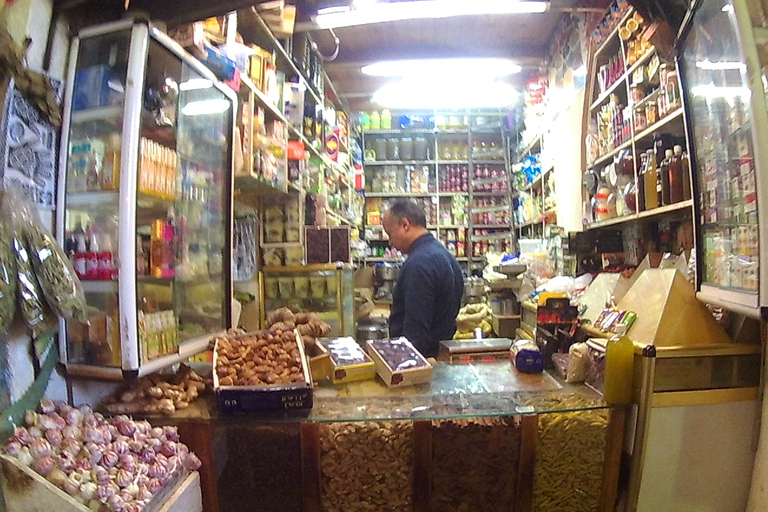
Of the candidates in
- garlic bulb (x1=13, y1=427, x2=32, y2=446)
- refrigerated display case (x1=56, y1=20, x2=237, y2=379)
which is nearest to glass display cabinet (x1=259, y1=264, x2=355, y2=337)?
refrigerated display case (x1=56, y1=20, x2=237, y2=379)

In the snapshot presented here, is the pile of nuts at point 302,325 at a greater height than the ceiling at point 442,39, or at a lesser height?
lesser

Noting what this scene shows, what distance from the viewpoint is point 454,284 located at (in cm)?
303

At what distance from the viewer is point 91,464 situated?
1355mm

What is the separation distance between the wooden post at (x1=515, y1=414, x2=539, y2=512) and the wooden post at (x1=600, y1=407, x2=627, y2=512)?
250mm

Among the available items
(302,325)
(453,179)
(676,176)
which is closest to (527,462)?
(302,325)

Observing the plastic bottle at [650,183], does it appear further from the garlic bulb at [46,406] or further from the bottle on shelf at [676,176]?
the garlic bulb at [46,406]

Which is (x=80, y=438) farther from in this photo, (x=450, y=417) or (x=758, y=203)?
(x=758, y=203)

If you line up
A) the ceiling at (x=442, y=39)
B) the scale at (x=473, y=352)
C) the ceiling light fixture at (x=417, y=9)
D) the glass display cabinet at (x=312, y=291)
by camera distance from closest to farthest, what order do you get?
the scale at (x=473, y=352) < the ceiling light fixture at (x=417, y=9) < the glass display cabinet at (x=312, y=291) < the ceiling at (x=442, y=39)

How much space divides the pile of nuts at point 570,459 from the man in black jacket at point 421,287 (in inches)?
41.4

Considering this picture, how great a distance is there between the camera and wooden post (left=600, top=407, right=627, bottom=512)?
5.72 ft

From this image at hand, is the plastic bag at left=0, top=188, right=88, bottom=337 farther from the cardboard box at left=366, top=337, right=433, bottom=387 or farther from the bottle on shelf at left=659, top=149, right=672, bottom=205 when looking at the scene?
the bottle on shelf at left=659, top=149, right=672, bottom=205

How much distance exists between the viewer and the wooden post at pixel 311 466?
1.70 meters

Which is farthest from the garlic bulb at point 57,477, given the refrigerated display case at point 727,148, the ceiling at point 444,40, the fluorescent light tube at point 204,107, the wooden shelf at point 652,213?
the ceiling at point 444,40

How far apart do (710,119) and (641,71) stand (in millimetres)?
1408
